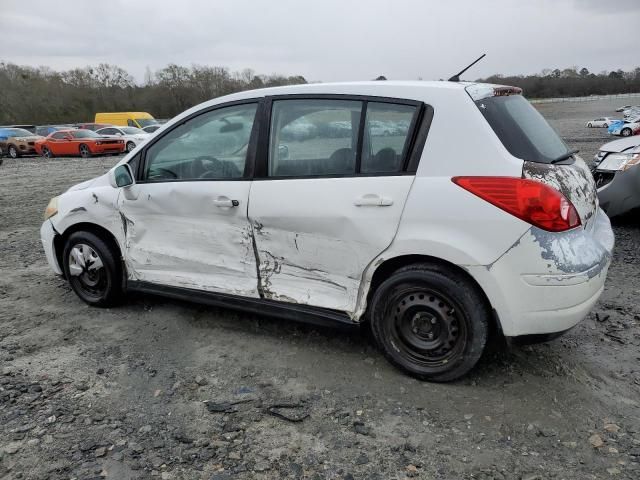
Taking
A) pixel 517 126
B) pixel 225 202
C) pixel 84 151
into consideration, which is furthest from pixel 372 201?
pixel 84 151

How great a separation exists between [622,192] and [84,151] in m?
21.7

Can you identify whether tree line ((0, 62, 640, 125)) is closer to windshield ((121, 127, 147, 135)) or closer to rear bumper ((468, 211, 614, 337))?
windshield ((121, 127, 147, 135))

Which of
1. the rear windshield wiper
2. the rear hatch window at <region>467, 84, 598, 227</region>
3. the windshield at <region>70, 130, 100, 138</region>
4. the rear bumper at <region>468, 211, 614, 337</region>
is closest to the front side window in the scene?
the rear hatch window at <region>467, 84, 598, 227</region>

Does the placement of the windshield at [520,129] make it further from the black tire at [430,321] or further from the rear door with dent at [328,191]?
the black tire at [430,321]

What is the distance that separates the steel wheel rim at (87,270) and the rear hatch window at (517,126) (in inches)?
121

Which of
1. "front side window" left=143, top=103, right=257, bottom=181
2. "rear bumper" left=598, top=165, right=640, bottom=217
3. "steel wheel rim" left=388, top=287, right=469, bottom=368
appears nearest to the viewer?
"steel wheel rim" left=388, top=287, right=469, bottom=368

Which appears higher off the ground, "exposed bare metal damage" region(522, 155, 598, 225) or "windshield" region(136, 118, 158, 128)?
"windshield" region(136, 118, 158, 128)

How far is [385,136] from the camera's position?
294cm

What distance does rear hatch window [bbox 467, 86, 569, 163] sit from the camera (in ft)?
8.93

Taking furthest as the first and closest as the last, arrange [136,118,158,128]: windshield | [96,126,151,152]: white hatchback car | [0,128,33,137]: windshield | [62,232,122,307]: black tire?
[136,118,158,128]: windshield → [0,128,33,137]: windshield → [96,126,151,152]: white hatchback car → [62,232,122,307]: black tire

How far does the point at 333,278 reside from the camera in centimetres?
309

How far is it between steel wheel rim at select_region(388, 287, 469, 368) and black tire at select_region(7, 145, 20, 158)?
26925 mm

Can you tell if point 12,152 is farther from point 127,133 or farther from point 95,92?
point 95,92

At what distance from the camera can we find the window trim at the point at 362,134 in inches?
111
